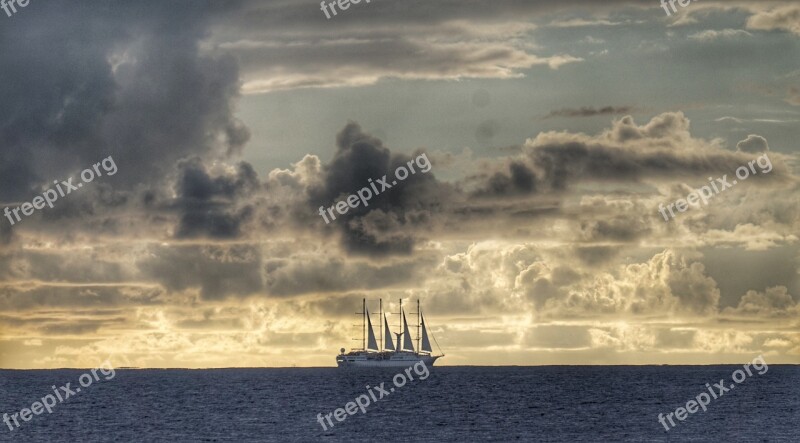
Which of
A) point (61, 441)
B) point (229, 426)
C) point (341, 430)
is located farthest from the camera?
point (229, 426)

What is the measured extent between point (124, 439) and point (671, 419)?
80348 millimetres

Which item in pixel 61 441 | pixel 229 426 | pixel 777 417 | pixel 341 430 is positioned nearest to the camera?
pixel 61 441

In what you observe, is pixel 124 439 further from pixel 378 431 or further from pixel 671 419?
pixel 671 419

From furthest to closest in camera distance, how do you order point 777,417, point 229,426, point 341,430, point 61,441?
point 777,417 → point 229,426 → point 341,430 → point 61,441

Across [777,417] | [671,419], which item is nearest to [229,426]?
[671,419]

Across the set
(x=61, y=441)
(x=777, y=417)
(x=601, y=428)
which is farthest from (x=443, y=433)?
(x=777, y=417)

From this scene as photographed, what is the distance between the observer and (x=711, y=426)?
550 ft

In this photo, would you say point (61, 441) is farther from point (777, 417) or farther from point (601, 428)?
point (777, 417)

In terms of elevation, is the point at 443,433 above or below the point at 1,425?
below

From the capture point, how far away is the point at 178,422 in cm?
18600

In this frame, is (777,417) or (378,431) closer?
(378,431)

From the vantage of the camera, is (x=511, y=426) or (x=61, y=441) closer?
(x=61, y=441)

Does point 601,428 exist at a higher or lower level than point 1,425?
lower

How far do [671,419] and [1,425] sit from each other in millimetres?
Answer: 101032
